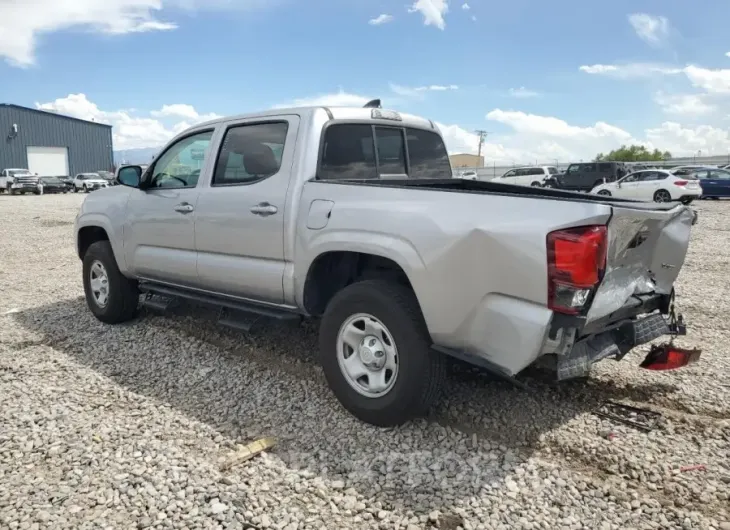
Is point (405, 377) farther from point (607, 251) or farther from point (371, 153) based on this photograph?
point (371, 153)

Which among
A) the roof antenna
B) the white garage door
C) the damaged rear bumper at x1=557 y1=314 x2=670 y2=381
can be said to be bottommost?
the damaged rear bumper at x1=557 y1=314 x2=670 y2=381

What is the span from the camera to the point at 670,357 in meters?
3.51

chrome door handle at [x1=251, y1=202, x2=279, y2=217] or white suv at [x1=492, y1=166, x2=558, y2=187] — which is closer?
chrome door handle at [x1=251, y1=202, x2=279, y2=217]

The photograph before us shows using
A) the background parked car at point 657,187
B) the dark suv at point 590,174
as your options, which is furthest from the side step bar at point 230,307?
the dark suv at point 590,174

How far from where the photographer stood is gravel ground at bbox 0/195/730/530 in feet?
8.97

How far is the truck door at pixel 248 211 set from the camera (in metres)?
3.98

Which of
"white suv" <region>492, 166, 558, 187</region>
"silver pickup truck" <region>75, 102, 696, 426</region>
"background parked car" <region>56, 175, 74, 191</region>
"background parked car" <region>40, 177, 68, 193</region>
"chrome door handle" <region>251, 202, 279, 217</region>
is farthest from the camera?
"background parked car" <region>56, 175, 74, 191</region>

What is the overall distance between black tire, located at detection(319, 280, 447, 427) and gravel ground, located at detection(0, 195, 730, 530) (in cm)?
17

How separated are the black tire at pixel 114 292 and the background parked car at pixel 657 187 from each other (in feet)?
67.7

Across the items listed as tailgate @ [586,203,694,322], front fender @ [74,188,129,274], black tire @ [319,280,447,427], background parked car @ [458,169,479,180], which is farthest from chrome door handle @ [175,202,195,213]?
tailgate @ [586,203,694,322]

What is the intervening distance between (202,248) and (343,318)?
1611 millimetres

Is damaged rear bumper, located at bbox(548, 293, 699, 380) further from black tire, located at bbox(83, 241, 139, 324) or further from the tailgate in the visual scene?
black tire, located at bbox(83, 241, 139, 324)

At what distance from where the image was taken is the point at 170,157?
5113 mm

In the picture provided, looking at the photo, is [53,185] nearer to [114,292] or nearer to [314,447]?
[114,292]
